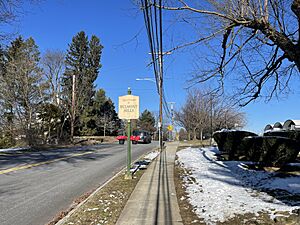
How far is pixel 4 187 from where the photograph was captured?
343 inches

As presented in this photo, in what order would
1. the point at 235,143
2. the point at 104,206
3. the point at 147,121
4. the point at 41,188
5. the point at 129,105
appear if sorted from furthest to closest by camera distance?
the point at 147,121, the point at 235,143, the point at 129,105, the point at 41,188, the point at 104,206

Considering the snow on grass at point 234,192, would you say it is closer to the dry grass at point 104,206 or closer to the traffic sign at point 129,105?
the dry grass at point 104,206

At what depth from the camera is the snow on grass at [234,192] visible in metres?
6.09

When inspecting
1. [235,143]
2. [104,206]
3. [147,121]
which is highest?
[147,121]

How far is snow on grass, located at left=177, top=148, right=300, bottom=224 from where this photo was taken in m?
6.09

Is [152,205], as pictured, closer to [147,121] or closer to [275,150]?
[275,150]

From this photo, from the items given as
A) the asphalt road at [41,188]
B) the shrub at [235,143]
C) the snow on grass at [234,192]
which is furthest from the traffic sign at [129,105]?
the shrub at [235,143]

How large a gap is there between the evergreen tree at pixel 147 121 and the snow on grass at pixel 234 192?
281 feet

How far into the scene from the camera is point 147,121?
103375 mm

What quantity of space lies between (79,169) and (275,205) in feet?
28.7

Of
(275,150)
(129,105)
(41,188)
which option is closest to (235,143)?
(275,150)

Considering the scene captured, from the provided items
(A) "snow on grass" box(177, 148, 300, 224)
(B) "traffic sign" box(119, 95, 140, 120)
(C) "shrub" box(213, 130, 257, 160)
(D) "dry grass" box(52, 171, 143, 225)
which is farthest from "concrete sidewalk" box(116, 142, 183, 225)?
(C) "shrub" box(213, 130, 257, 160)

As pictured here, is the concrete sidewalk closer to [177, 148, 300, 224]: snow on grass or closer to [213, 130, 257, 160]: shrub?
[177, 148, 300, 224]: snow on grass

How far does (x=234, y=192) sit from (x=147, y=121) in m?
95.4
